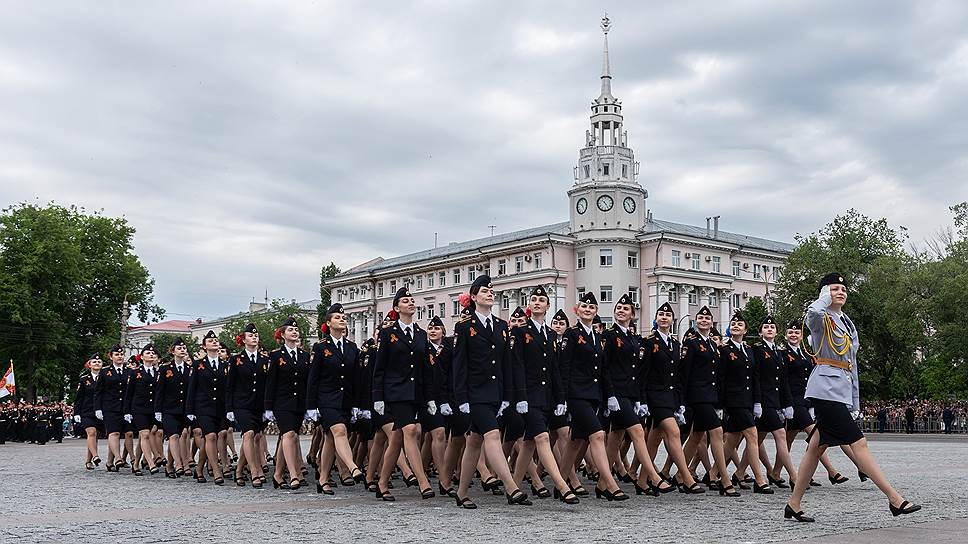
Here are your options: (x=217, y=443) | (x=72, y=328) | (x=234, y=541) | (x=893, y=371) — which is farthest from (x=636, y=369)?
(x=72, y=328)

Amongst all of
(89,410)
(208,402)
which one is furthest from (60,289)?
(208,402)

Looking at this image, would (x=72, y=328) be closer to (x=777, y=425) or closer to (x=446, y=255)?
(x=446, y=255)

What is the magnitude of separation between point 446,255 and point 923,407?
54.2 m

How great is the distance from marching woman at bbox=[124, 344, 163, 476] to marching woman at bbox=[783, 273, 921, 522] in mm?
11725

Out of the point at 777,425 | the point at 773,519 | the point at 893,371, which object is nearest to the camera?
the point at 773,519

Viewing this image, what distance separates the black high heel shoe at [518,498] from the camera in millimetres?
10078

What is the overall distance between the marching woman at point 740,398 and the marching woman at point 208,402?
7.23 m

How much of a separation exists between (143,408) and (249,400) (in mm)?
4206

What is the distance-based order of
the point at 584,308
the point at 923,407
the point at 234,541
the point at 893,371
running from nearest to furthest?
the point at 234,541 → the point at 584,308 → the point at 923,407 → the point at 893,371

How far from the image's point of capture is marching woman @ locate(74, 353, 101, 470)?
1861 cm

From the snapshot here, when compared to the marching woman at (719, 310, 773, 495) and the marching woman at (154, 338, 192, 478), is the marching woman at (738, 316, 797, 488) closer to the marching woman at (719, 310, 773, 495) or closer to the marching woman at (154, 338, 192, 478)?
the marching woman at (719, 310, 773, 495)

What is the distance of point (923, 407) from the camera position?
150ft

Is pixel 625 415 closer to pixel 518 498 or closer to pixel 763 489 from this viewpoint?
pixel 518 498

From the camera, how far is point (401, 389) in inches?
442
